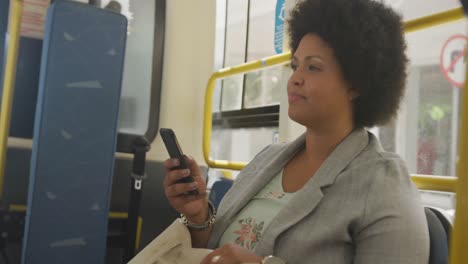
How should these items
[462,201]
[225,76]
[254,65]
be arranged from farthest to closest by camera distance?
[225,76] → [254,65] → [462,201]

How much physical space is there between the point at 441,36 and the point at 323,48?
102 cm

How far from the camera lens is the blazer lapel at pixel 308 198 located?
1.10m

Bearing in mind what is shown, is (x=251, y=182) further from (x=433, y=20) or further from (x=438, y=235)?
(x=433, y=20)

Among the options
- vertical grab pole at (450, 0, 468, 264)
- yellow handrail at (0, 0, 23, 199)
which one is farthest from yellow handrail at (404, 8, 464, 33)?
yellow handrail at (0, 0, 23, 199)

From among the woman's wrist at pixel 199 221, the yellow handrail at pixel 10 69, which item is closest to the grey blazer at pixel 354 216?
the woman's wrist at pixel 199 221

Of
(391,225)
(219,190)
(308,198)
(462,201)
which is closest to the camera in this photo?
(462,201)

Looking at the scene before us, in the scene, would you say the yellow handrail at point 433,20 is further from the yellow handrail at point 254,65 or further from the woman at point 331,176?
the woman at point 331,176

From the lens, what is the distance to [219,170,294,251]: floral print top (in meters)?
1.22

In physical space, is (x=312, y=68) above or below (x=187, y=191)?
above

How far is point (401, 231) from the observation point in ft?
3.20

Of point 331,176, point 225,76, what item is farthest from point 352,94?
point 225,76

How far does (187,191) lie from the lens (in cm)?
129

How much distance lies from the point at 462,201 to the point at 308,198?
0.66m

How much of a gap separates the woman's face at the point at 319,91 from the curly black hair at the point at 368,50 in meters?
0.03
